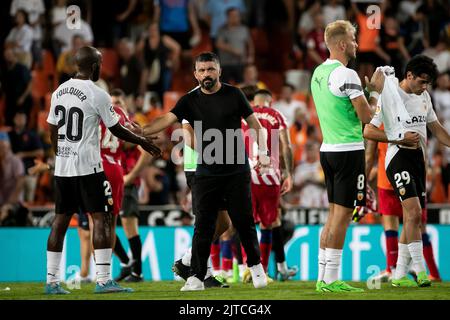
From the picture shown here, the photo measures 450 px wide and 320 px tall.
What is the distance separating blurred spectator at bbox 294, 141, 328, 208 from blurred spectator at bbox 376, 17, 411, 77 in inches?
115

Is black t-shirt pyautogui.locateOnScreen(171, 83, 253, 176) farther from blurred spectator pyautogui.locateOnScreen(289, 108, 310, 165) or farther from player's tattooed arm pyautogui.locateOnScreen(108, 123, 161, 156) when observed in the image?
blurred spectator pyautogui.locateOnScreen(289, 108, 310, 165)

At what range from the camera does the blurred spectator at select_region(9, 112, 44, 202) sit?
774 inches

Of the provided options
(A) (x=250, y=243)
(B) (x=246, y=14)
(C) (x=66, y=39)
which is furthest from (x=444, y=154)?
(A) (x=250, y=243)

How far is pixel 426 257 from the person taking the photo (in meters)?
13.4

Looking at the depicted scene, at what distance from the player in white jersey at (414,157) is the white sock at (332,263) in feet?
4.43

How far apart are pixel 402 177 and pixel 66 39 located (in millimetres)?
11898

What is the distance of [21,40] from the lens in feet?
71.3

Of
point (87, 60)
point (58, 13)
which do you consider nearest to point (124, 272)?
point (87, 60)

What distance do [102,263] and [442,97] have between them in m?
11.7

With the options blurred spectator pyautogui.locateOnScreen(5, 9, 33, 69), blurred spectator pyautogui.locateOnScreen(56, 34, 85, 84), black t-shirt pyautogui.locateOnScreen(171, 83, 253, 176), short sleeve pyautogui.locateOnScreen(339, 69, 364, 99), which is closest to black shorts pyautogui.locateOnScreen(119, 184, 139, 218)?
black t-shirt pyautogui.locateOnScreen(171, 83, 253, 176)

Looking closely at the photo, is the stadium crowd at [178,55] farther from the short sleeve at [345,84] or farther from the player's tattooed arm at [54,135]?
the short sleeve at [345,84]

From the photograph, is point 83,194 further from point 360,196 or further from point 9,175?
point 9,175

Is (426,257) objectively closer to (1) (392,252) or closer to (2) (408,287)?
(1) (392,252)

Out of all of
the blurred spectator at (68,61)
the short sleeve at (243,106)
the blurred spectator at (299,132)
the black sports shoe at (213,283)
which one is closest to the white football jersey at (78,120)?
the short sleeve at (243,106)
